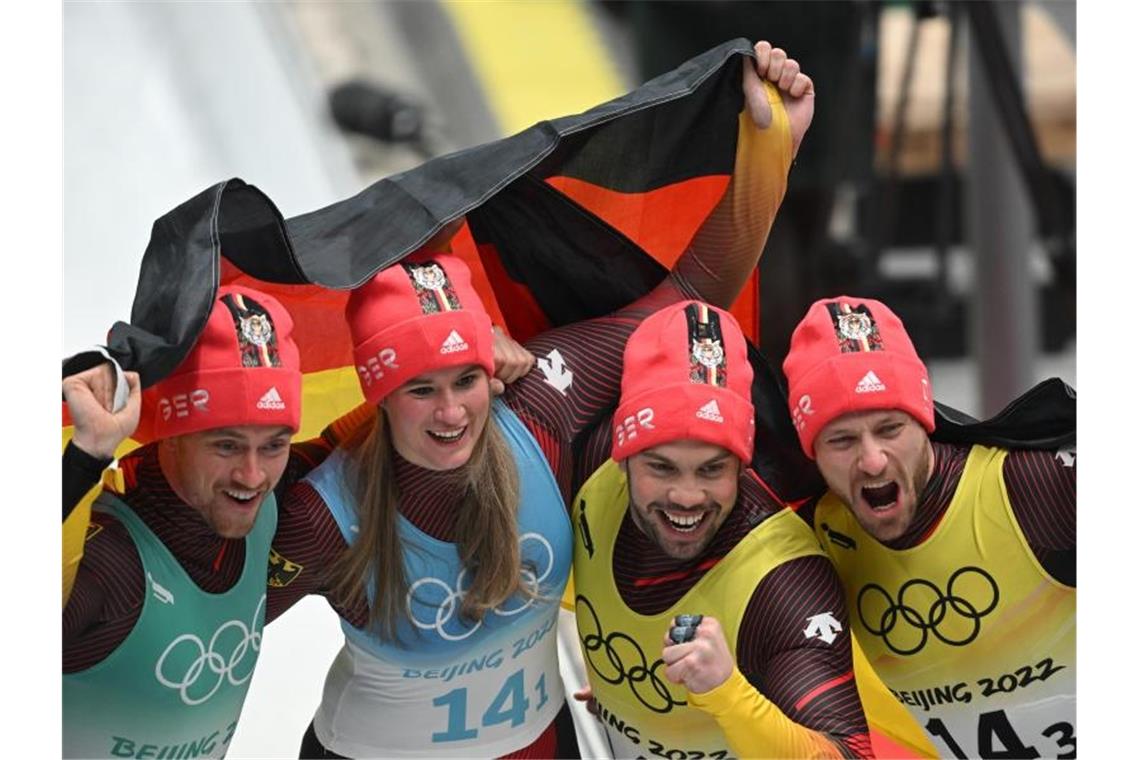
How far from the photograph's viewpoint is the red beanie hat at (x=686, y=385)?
8.95 feet

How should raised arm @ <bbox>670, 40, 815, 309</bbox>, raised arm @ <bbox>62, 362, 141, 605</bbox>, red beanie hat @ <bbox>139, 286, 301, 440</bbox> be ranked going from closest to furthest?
raised arm @ <bbox>62, 362, 141, 605</bbox>
red beanie hat @ <bbox>139, 286, 301, 440</bbox>
raised arm @ <bbox>670, 40, 815, 309</bbox>

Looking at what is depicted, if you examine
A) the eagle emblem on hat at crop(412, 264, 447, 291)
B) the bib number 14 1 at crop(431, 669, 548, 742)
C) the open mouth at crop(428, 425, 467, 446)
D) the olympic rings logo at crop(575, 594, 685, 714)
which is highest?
the eagle emblem on hat at crop(412, 264, 447, 291)

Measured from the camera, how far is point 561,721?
10.5 feet

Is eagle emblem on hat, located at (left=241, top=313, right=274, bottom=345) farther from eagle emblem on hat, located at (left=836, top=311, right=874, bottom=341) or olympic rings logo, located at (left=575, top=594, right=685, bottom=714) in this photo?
eagle emblem on hat, located at (left=836, top=311, right=874, bottom=341)

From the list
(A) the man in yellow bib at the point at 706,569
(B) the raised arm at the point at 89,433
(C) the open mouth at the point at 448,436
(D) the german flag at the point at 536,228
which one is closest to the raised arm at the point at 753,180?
(D) the german flag at the point at 536,228

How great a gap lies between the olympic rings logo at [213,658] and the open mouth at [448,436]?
1.06 ft

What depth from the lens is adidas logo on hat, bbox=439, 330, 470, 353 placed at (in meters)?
2.72

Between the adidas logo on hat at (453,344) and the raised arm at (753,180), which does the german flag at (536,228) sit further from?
the adidas logo on hat at (453,344)

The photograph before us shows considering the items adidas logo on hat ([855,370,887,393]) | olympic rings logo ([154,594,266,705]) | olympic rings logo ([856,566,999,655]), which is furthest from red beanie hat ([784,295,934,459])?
olympic rings logo ([154,594,266,705])

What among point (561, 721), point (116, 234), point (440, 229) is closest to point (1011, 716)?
point (561, 721)

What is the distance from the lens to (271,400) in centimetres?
264

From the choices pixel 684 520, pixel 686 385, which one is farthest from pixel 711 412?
pixel 684 520

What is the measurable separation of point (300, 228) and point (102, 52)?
154 inches

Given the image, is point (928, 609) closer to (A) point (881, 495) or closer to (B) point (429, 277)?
(A) point (881, 495)
